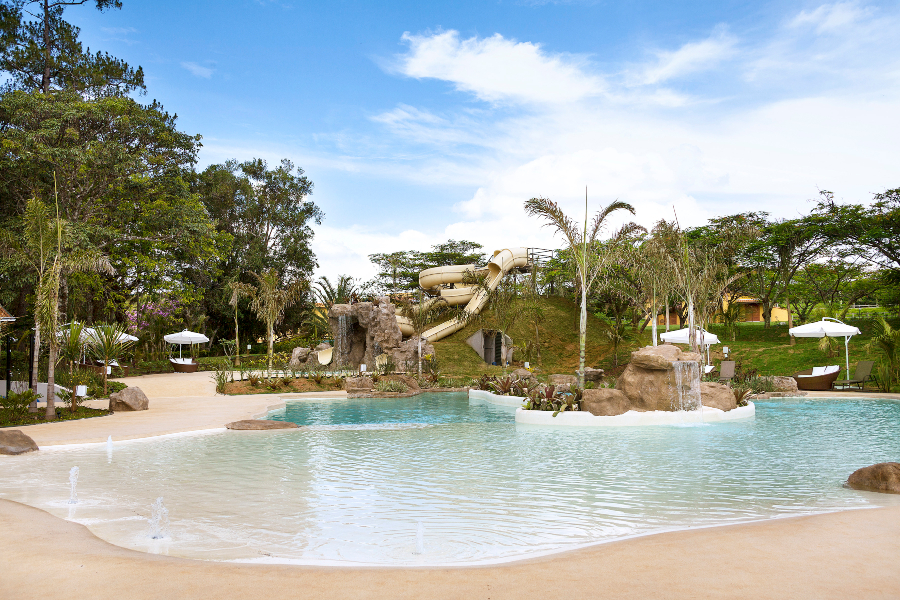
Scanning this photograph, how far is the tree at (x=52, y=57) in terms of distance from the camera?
973 inches

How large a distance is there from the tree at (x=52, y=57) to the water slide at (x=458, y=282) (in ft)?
58.8

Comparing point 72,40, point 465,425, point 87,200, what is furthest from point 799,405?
point 72,40

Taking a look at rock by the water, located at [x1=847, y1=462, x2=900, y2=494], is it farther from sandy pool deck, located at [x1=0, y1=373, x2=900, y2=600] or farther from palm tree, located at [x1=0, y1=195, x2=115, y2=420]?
palm tree, located at [x1=0, y1=195, x2=115, y2=420]

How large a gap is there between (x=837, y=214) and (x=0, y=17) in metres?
39.3

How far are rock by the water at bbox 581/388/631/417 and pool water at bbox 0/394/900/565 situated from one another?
0.94m

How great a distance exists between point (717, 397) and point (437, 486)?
961 cm

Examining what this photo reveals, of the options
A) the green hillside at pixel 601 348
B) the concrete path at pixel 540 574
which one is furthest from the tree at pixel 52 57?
the concrete path at pixel 540 574

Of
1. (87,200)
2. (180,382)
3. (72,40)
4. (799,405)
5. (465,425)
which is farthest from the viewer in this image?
(72,40)

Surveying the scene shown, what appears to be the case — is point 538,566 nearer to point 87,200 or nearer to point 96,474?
point 96,474

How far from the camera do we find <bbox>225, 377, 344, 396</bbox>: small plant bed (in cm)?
1944

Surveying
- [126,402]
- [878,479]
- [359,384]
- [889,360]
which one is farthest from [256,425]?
[889,360]

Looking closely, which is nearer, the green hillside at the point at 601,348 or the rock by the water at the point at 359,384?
the rock by the water at the point at 359,384

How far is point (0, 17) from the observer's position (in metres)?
24.7

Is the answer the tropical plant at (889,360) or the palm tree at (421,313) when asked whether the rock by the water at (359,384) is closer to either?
the palm tree at (421,313)
